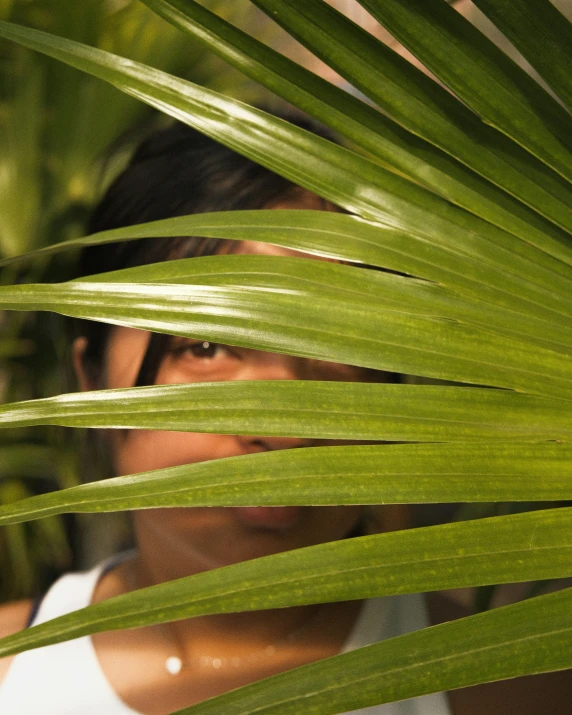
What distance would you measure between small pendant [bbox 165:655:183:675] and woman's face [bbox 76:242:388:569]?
0.09 metres

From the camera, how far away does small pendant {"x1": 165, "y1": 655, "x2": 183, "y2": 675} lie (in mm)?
627

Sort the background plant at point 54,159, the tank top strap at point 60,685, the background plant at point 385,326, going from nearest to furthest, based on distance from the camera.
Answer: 1. the background plant at point 385,326
2. the tank top strap at point 60,685
3. the background plant at point 54,159

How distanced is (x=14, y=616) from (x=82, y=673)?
118 millimetres

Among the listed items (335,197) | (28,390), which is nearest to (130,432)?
(28,390)

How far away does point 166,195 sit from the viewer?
71 centimetres

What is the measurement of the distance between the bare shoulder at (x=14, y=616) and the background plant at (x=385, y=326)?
521 mm

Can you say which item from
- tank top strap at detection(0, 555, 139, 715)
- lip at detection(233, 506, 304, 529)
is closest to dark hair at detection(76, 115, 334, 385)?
lip at detection(233, 506, 304, 529)

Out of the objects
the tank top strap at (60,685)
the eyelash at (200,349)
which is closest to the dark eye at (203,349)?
the eyelash at (200,349)

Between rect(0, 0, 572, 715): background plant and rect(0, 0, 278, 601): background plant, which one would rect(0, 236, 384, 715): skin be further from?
rect(0, 0, 572, 715): background plant

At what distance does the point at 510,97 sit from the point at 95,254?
516 millimetres

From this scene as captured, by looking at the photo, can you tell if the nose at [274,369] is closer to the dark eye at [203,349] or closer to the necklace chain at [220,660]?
the dark eye at [203,349]

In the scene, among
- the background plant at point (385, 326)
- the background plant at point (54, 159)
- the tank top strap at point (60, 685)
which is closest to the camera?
the background plant at point (385, 326)

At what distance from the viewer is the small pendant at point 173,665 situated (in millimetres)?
627

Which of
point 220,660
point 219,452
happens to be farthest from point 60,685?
point 219,452
